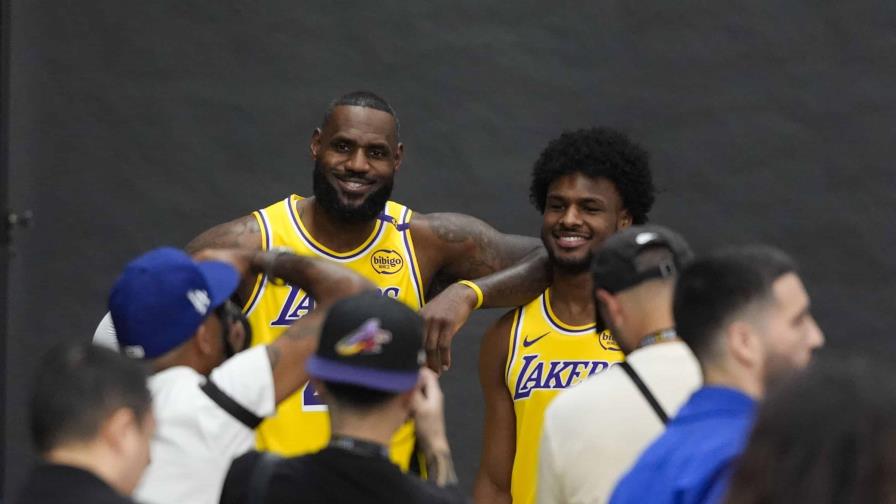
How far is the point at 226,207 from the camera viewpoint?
684 centimetres

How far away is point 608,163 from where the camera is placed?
540 centimetres

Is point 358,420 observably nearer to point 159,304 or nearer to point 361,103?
point 159,304

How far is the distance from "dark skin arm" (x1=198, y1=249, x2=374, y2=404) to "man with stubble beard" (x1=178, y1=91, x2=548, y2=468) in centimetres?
98

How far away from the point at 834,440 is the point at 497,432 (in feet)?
11.2

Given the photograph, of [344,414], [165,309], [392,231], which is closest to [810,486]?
[344,414]

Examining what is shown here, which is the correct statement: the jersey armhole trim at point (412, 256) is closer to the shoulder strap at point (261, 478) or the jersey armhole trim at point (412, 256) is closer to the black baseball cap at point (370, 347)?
the black baseball cap at point (370, 347)

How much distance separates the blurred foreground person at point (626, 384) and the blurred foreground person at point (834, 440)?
4.48 ft

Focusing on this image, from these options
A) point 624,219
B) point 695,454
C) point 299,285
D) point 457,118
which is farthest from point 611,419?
point 457,118

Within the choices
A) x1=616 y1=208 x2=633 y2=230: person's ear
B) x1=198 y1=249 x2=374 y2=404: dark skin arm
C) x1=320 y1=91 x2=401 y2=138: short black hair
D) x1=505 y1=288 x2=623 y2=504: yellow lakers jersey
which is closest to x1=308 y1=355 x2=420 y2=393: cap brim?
x1=198 y1=249 x2=374 y2=404: dark skin arm

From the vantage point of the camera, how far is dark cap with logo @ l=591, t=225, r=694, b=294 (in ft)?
11.5

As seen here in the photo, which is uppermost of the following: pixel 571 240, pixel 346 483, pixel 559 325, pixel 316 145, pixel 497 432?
pixel 316 145

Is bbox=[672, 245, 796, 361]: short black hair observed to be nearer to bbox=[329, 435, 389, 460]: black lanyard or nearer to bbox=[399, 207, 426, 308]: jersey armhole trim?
bbox=[329, 435, 389, 460]: black lanyard

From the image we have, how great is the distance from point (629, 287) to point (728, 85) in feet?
11.4

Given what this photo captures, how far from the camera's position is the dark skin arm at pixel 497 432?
5336mm
